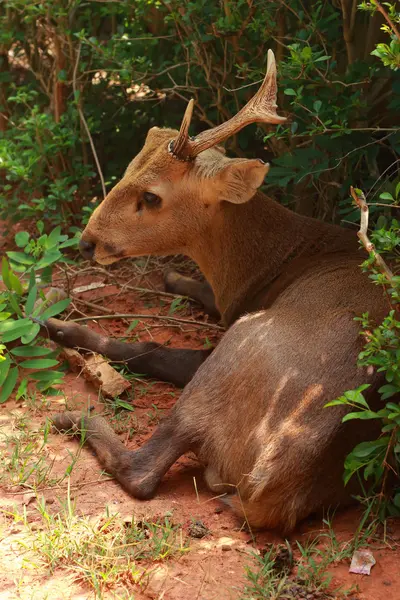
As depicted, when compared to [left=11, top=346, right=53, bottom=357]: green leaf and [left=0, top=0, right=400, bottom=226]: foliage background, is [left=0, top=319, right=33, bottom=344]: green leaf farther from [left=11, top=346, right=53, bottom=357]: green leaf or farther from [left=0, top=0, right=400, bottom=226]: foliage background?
[left=0, top=0, right=400, bottom=226]: foliage background

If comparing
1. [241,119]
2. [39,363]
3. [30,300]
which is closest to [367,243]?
[241,119]

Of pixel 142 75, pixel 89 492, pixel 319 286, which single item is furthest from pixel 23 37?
pixel 89 492

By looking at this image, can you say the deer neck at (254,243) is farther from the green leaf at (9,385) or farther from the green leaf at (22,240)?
the green leaf at (9,385)

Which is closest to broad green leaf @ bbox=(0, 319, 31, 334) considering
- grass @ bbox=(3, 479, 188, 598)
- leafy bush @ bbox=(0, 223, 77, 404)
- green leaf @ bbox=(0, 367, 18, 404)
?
leafy bush @ bbox=(0, 223, 77, 404)

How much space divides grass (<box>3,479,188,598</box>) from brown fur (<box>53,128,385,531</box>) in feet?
1.10

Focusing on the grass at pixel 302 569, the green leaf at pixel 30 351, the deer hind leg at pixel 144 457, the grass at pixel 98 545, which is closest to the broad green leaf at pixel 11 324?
the green leaf at pixel 30 351

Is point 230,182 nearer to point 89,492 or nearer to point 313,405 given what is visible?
point 313,405

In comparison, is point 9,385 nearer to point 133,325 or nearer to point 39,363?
point 39,363

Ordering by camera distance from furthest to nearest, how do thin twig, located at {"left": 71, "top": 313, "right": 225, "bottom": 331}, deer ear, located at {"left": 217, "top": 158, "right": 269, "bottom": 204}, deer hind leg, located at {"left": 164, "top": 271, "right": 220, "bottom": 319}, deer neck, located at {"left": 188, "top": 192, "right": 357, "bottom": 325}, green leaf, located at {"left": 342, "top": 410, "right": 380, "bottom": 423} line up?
1. deer hind leg, located at {"left": 164, "top": 271, "right": 220, "bottom": 319}
2. thin twig, located at {"left": 71, "top": 313, "right": 225, "bottom": 331}
3. deer neck, located at {"left": 188, "top": 192, "right": 357, "bottom": 325}
4. deer ear, located at {"left": 217, "top": 158, "right": 269, "bottom": 204}
5. green leaf, located at {"left": 342, "top": 410, "right": 380, "bottom": 423}

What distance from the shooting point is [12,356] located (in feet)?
16.6

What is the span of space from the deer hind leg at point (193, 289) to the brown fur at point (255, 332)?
2.96ft

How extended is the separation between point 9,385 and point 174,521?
1527 millimetres

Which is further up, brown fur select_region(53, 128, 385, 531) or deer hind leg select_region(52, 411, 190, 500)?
brown fur select_region(53, 128, 385, 531)

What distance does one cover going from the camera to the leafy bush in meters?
4.89
